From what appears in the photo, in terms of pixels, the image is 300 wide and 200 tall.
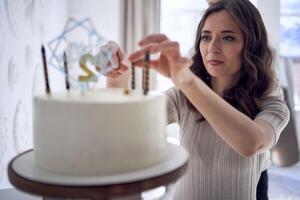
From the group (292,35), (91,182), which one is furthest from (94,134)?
(292,35)

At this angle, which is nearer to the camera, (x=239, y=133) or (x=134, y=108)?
(x=134, y=108)

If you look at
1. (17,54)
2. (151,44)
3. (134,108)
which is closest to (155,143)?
(134,108)

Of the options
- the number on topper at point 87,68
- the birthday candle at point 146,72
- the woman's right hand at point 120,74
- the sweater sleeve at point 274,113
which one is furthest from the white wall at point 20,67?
the sweater sleeve at point 274,113

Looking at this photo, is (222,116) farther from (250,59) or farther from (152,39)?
(250,59)

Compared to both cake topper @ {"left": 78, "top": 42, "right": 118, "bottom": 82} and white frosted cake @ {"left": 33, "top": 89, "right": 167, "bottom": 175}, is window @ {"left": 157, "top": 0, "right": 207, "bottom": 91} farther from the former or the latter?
white frosted cake @ {"left": 33, "top": 89, "right": 167, "bottom": 175}

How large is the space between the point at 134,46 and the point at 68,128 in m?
2.42

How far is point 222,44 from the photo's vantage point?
3.59ft

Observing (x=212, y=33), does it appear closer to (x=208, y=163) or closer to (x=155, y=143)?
(x=208, y=163)

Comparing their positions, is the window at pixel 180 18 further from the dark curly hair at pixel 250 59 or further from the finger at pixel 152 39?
the finger at pixel 152 39

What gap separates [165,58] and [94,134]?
0.97 feet

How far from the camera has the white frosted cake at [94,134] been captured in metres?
0.56

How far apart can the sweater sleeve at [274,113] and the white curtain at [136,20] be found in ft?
5.88

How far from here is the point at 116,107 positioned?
22.6 inches

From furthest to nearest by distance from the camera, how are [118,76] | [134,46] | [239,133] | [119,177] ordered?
1. [134,46]
2. [118,76]
3. [239,133]
4. [119,177]
